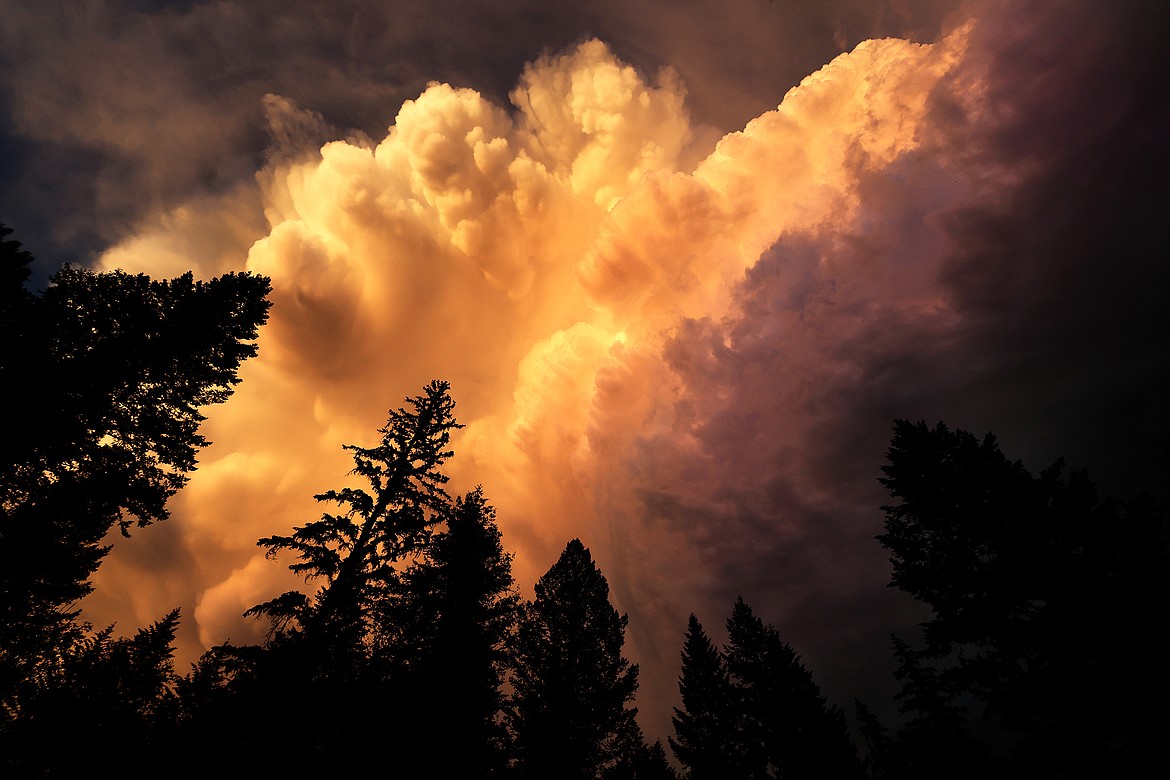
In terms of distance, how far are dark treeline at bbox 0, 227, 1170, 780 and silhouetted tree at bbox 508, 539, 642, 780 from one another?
0.09m

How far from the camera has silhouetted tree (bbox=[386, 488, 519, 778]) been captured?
444 inches

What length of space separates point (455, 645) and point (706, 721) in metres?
18.8

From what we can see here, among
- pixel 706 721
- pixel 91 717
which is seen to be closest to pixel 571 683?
Answer: pixel 706 721

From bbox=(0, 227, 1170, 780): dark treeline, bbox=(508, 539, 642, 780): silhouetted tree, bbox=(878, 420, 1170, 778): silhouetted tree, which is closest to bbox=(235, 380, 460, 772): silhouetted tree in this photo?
bbox=(0, 227, 1170, 780): dark treeline

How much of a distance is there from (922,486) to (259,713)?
69.6 ft

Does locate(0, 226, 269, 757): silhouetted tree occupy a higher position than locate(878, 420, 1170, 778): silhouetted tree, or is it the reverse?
locate(0, 226, 269, 757): silhouetted tree

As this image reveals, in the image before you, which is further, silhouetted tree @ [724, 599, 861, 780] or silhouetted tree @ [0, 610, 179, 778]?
silhouetted tree @ [724, 599, 861, 780]

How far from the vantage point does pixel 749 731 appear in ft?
75.3

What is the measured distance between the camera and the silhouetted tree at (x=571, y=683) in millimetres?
15555

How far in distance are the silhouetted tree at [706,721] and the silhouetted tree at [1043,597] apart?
13575 mm

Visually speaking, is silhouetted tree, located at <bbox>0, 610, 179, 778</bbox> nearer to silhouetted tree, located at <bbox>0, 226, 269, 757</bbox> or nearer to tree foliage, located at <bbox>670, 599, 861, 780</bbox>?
silhouetted tree, located at <bbox>0, 226, 269, 757</bbox>

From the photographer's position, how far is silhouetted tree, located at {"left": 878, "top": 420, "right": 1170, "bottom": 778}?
11.2 m

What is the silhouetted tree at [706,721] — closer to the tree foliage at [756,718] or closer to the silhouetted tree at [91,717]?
the tree foliage at [756,718]

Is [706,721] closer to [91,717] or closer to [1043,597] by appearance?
[1043,597]
